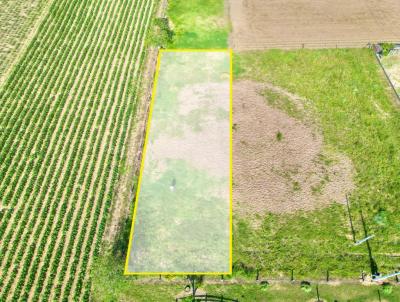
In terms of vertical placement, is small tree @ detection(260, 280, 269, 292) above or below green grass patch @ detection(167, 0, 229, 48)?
below

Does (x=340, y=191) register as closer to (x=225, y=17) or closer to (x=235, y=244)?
(x=235, y=244)

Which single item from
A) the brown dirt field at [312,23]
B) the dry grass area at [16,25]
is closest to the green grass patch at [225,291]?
the brown dirt field at [312,23]

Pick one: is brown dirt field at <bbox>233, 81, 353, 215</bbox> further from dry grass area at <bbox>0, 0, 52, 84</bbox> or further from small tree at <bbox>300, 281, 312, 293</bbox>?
dry grass area at <bbox>0, 0, 52, 84</bbox>

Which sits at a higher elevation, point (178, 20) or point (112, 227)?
point (178, 20)

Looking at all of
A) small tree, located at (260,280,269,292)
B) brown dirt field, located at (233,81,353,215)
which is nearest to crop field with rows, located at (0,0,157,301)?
brown dirt field, located at (233,81,353,215)

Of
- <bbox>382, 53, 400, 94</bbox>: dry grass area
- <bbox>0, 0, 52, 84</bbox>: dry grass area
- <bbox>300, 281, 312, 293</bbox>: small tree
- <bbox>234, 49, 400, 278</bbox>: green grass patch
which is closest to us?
<bbox>300, 281, 312, 293</bbox>: small tree

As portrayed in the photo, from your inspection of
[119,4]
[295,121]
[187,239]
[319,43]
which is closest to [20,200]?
[187,239]

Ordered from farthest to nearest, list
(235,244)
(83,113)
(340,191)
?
(83,113) < (340,191) < (235,244)
